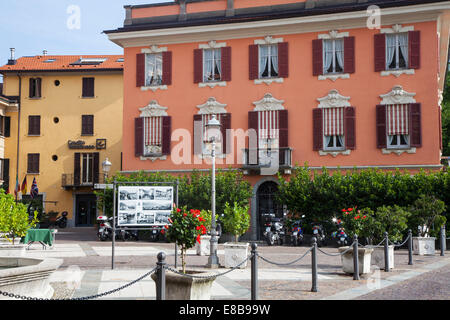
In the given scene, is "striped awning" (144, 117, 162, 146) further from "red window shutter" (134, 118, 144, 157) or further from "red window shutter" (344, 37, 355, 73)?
"red window shutter" (344, 37, 355, 73)

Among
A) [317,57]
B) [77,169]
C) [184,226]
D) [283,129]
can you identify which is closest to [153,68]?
[283,129]

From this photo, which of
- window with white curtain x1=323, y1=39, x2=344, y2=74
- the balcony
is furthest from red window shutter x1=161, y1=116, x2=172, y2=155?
window with white curtain x1=323, y1=39, x2=344, y2=74

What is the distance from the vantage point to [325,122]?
24.8 m

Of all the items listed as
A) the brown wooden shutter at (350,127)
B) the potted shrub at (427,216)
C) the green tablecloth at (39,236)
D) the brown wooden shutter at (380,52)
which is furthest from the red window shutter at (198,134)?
the potted shrub at (427,216)

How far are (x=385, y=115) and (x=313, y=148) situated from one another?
3.42 meters

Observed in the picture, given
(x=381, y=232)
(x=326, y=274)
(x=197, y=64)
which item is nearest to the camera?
(x=326, y=274)

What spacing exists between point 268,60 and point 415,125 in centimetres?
729

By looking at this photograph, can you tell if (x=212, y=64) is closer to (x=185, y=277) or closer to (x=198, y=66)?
(x=198, y=66)

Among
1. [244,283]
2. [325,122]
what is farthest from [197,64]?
[244,283]

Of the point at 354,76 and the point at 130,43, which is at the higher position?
the point at 130,43

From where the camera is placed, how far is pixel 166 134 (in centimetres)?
2661

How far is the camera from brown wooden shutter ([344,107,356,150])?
79.7ft

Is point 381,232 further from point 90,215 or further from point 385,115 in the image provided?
point 90,215

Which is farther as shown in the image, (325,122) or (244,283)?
Answer: (325,122)
